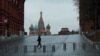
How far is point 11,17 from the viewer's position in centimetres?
9550

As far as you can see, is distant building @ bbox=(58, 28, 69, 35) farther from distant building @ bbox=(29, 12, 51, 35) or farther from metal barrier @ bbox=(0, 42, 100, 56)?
metal barrier @ bbox=(0, 42, 100, 56)

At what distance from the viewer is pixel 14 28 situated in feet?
328

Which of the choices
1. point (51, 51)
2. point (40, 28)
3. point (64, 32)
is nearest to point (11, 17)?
point (64, 32)

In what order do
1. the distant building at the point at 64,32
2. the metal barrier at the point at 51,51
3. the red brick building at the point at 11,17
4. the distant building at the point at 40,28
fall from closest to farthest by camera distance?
the metal barrier at the point at 51,51, the red brick building at the point at 11,17, the distant building at the point at 64,32, the distant building at the point at 40,28

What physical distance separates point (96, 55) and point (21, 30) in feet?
249

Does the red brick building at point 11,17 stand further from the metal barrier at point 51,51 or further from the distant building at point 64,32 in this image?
the metal barrier at point 51,51

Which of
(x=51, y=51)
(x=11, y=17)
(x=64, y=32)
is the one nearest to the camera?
(x=51, y=51)

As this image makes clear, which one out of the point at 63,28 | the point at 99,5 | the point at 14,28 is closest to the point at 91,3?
the point at 99,5

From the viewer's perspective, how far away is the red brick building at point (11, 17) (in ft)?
265

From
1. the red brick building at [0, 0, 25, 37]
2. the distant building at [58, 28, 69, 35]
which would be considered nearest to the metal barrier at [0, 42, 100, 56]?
the red brick building at [0, 0, 25, 37]

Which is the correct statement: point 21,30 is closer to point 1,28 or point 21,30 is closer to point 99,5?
point 1,28

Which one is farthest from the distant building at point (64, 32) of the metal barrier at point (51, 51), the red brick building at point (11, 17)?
the metal barrier at point (51, 51)

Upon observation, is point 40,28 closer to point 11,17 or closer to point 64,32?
point 64,32

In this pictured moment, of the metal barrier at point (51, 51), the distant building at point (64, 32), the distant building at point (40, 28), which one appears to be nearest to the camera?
the metal barrier at point (51, 51)
